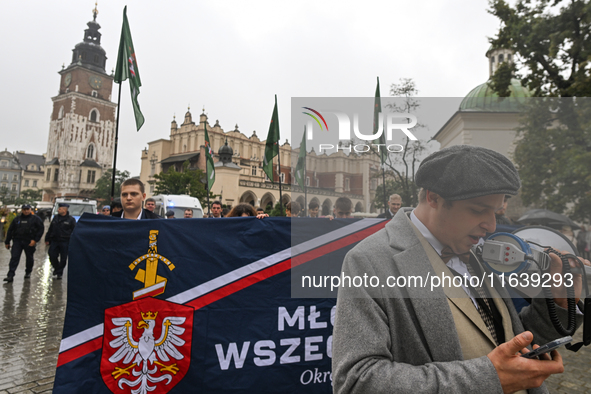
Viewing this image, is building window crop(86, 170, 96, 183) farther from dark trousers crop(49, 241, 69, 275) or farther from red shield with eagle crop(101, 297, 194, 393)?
red shield with eagle crop(101, 297, 194, 393)

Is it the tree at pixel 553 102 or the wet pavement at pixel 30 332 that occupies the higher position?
the tree at pixel 553 102

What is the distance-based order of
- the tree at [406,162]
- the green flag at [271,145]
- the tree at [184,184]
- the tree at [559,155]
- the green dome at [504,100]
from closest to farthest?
the tree at [406,162], the green flag at [271,145], the tree at [559,155], the green dome at [504,100], the tree at [184,184]

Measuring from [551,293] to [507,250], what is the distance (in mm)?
268

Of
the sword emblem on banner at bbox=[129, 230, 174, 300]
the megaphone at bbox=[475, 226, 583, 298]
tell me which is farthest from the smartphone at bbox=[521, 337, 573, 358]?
the sword emblem on banner at bbox=[129, 230, 174, 300]

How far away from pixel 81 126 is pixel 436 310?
95.9m

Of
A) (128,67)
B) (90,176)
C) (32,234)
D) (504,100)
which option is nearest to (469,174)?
(128,67)

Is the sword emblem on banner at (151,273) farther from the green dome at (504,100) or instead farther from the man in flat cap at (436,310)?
the green dome at (504,100)

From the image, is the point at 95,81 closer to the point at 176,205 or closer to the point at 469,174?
the point at 176,205

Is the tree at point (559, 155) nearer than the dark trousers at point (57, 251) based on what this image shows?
No

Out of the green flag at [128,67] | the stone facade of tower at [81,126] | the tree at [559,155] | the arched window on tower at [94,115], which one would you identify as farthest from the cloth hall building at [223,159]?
the arched window on tower at [94,115]

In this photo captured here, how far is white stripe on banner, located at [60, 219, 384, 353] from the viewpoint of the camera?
3023 mm

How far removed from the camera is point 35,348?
4488 millimetres

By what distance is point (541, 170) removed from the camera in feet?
36.4

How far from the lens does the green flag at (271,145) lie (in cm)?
1039
